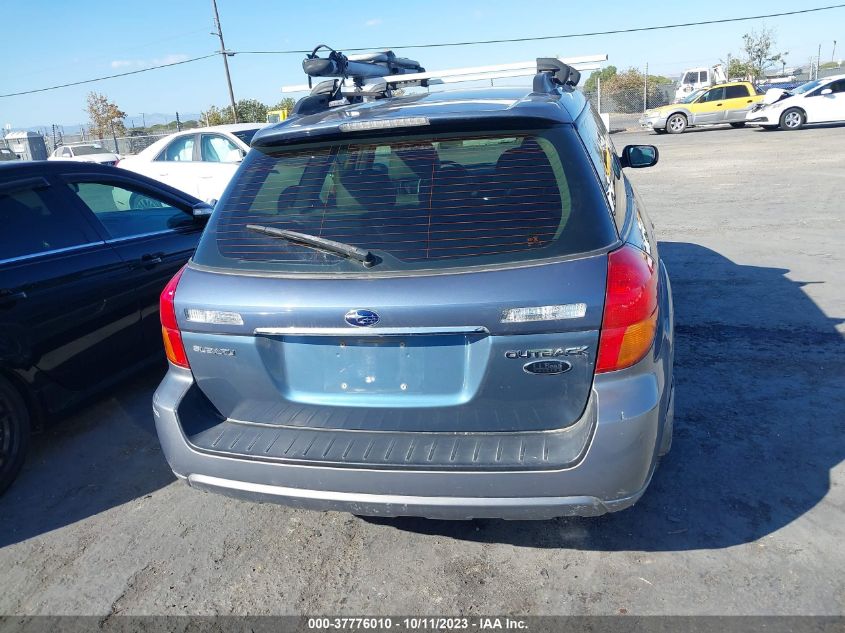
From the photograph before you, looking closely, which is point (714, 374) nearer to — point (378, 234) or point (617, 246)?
point (617, 246)

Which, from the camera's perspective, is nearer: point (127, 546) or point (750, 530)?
point (750, 530)

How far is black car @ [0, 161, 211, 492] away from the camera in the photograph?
11.8ft

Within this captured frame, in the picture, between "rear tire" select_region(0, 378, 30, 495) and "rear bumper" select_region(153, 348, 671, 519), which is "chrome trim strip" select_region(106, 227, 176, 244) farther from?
"rear bumper" select_region(153, 348, 671, 519)

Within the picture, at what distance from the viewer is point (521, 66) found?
14.4ft

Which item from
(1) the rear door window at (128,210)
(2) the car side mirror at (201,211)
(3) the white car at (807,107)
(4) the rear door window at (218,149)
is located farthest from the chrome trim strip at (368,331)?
(3) the white car at (807,107)

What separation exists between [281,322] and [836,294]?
203 inches

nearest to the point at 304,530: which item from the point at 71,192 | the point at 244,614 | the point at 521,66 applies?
the point at 244,614

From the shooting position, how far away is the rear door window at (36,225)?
12.6 ft

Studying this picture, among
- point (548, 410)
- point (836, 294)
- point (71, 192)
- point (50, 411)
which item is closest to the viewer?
point (548, 410)

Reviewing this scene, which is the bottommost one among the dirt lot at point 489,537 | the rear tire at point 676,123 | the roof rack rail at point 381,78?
the rear tire at point 676,123

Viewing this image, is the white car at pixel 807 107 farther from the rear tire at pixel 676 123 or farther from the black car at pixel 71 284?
the black car at pixel 71 284

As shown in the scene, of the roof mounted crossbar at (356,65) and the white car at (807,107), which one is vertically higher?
the roof mounted crossbar at (356,65)

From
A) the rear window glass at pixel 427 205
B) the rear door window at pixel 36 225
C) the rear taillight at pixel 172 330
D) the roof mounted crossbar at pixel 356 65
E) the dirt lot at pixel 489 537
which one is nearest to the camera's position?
the rear window glass at pixel 427 205

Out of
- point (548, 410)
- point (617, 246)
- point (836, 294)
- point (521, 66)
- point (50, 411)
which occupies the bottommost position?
point (836, 294)
